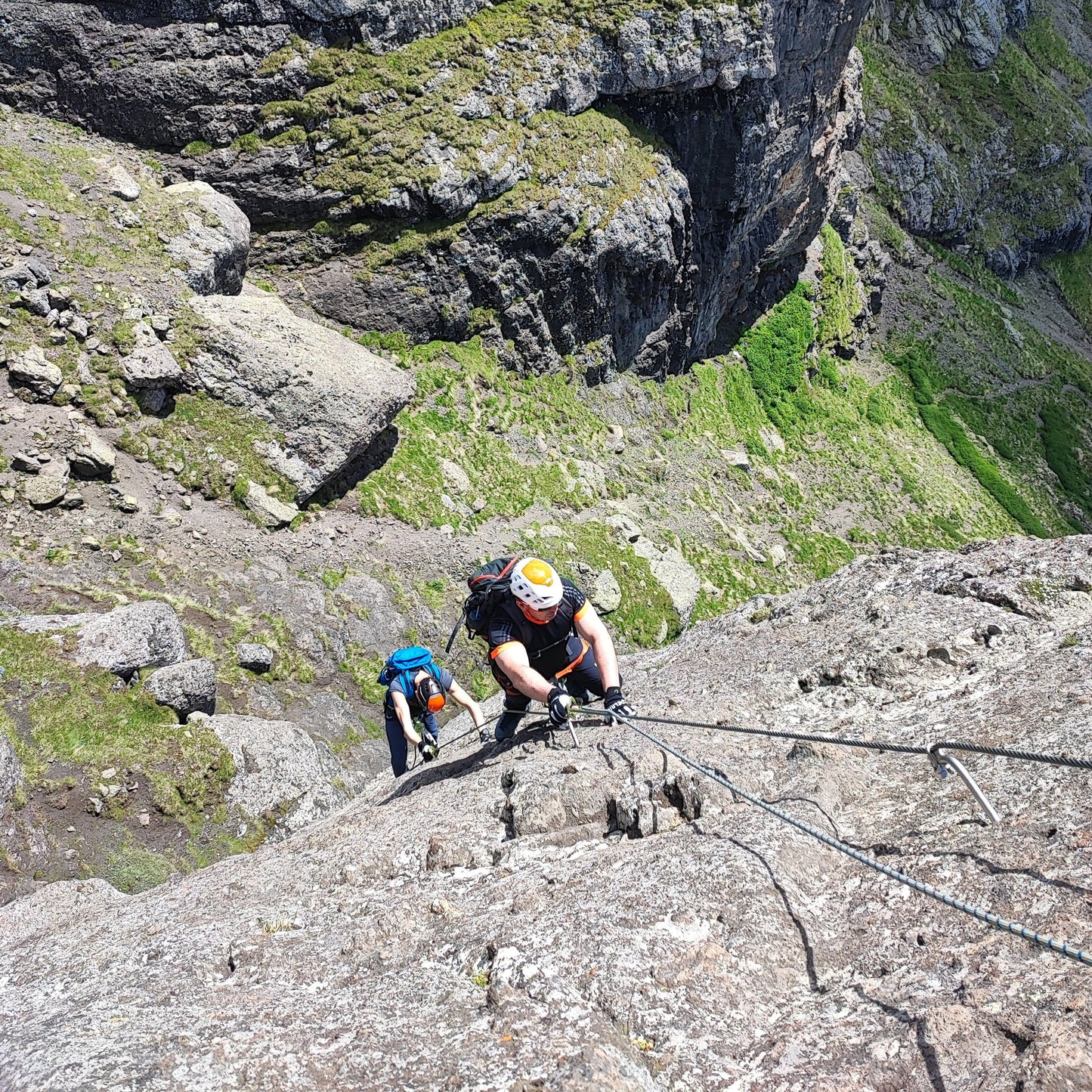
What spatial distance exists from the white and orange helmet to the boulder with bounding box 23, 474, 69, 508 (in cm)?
1579

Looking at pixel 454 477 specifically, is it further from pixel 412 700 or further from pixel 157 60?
pixel 157 60

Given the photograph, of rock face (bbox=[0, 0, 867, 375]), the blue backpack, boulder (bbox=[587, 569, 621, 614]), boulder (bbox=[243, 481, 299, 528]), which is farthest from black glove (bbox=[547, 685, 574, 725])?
rock face (bbox=[0, 0, 867, 375])

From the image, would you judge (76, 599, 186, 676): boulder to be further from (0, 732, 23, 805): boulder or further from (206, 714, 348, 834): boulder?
(0, 732, 23, 805): boulder

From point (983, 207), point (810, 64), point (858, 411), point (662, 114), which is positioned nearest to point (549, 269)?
point (662, 114)

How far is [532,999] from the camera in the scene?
16.4 ft

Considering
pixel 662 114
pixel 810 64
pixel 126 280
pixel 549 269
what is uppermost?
pixel 810 64

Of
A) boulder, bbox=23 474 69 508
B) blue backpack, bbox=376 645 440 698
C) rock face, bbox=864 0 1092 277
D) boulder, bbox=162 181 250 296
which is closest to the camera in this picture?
blue backpack, bbox=376 645 440 698

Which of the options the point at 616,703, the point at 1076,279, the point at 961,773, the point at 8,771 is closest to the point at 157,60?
the point at 8,771

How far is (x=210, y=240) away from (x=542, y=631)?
73.4 ft

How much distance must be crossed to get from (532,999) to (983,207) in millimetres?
100962

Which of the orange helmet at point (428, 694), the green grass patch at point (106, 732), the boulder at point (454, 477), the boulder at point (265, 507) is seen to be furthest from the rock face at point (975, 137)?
the green grass patch at point (106, 732)

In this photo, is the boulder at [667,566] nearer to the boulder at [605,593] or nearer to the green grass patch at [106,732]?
the boulder at [605,593]

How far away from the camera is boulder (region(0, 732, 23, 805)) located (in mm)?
12438

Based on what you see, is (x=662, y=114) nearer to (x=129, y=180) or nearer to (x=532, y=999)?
(x=129, y=180)
